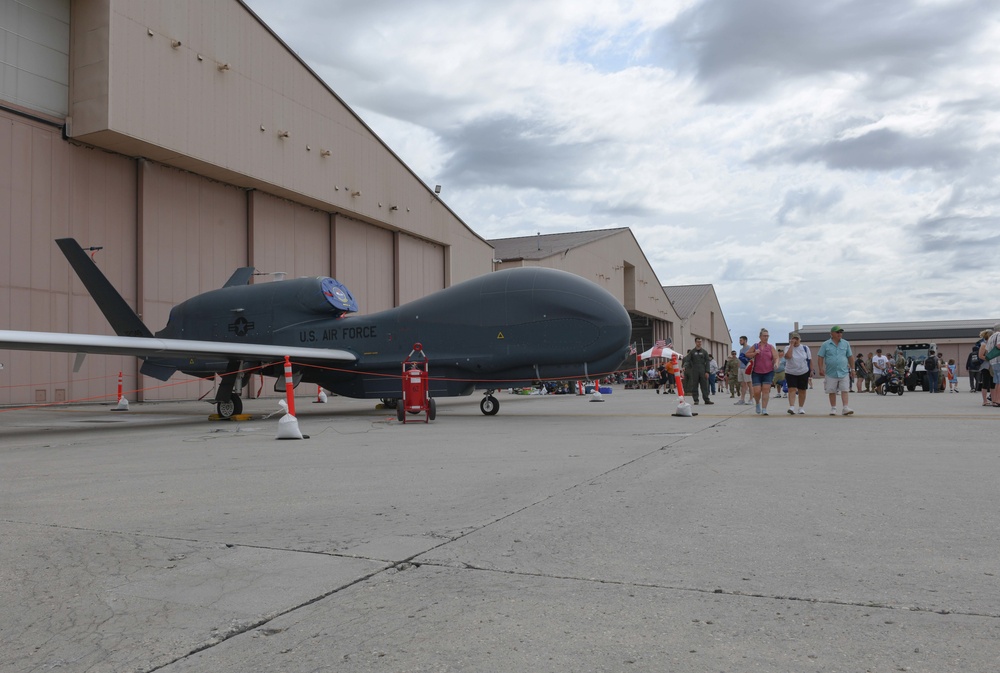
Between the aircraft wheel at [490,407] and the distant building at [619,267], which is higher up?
the distant building at [619,267]

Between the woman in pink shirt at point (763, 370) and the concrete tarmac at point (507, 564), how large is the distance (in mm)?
6387

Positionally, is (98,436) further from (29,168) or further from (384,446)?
(29,168)

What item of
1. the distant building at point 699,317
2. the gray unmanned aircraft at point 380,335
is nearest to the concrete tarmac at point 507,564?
the gray unmanned aircraft at point 380,335

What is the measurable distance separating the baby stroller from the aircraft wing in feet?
60.9

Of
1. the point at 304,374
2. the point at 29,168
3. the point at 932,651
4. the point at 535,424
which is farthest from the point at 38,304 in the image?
the point at 932,651

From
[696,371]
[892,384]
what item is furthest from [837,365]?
[892,384]

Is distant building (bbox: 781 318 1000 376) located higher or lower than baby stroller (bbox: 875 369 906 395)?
higher

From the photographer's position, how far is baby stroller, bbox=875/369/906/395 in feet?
78.4

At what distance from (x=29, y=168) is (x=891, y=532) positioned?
62.9 feet

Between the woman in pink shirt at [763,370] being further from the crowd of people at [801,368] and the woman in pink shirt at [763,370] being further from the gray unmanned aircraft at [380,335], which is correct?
the gray unmanned aircraft at [380,335]

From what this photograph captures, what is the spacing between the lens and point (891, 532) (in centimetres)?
376

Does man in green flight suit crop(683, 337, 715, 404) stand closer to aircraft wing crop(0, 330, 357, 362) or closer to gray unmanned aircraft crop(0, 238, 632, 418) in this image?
gray unmanned aircraft crop(0, 238, 632, 418)

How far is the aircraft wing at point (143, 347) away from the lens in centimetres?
994

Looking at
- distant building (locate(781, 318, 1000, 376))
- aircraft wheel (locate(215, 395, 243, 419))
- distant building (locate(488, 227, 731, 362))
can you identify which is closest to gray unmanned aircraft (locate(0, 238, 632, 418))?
aircraft wheel (locate(215, 395, 243, 419))
